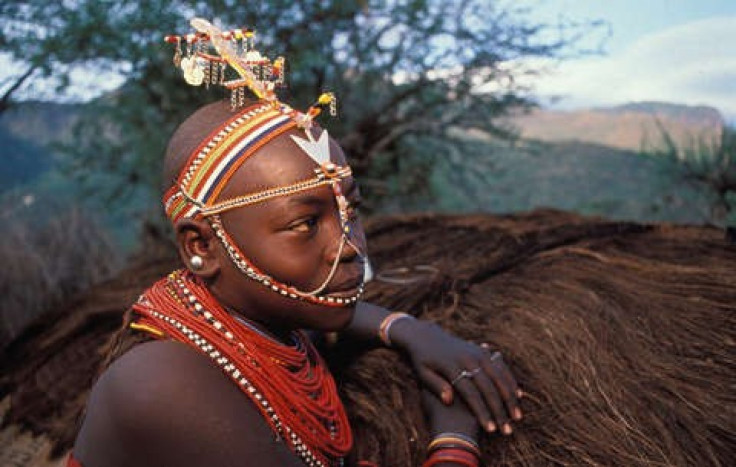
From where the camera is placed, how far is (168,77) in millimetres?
6777

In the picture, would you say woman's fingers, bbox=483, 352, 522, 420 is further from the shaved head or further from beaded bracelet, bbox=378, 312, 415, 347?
the shaved head

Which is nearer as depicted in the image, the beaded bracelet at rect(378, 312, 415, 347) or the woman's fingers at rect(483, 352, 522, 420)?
the woman's fingers at rect(483, 352, 522, 420)

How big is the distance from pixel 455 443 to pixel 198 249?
33.2 inches

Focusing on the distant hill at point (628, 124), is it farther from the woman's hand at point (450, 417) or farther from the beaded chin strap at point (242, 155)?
the beaded chin strap at point (242, 155)

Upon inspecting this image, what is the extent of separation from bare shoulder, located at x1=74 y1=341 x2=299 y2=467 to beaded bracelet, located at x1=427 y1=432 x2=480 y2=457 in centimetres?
42

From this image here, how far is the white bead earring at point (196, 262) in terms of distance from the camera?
1.60 meters

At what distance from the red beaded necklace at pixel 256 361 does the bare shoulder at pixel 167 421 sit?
0.36 ft

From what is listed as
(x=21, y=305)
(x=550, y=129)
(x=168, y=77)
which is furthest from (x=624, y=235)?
(x=550, y=129)

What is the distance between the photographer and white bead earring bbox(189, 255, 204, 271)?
1.60 meters

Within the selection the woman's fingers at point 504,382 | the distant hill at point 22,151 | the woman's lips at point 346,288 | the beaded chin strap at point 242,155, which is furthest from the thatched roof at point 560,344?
the distant hill at point 22,151

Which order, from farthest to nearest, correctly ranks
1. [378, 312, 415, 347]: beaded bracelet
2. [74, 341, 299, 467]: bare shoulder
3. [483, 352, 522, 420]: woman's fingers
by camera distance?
[378, 312, 415, 347]: beaded bracelet < [483, 352, 522, 420]: woman's fingers < [74, 341, 299, 467]: bare shoulder

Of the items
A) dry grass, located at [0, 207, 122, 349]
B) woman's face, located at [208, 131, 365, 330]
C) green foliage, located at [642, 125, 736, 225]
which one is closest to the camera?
woman's face, located at [208, 131, 365, 330]

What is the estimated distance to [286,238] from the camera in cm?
154

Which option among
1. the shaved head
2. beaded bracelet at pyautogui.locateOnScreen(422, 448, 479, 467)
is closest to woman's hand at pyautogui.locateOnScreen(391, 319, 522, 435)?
beaded bracelet at pyautogui.locateOnScreen(422, 448, 479, 467)
